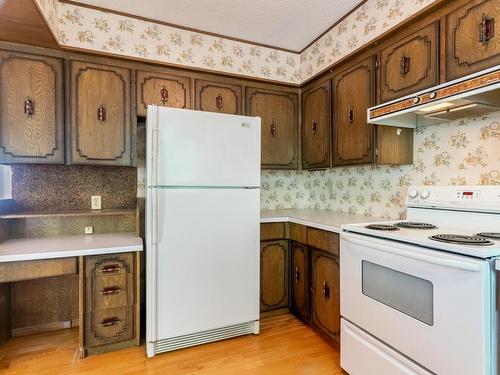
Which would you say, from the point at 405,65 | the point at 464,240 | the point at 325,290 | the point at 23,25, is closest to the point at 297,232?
the point at 325,290

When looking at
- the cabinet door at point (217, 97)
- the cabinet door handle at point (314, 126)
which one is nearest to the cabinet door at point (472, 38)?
the cabinet door handle at point (314, 126)

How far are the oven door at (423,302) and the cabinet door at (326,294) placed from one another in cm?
30

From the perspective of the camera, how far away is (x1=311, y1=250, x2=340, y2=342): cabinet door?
78.2 inches

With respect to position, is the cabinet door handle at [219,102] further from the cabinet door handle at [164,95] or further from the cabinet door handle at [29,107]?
the cabinet door handle at [29,107]

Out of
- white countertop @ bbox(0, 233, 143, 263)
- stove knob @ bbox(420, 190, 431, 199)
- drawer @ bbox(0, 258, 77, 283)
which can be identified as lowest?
drawer @ bbox(0, 258, 77, 283)

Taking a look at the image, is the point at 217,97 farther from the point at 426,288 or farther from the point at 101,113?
the point at 426,288

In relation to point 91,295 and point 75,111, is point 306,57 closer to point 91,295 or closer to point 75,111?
point 75,111

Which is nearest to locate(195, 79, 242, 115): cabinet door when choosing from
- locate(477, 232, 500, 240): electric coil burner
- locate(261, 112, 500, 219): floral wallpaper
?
locate(261, 112, 500, 219): floral wallpaper

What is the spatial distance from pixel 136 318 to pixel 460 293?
1.94 meters

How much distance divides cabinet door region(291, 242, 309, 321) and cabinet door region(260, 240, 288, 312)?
0.08 m

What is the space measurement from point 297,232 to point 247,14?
1.82m

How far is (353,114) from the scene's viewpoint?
7.38 ft

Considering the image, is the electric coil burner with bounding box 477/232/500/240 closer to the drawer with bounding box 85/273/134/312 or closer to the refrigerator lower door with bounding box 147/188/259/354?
the refrigerator lower door with bounding box 147/188/259/354

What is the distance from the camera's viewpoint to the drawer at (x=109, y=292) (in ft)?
6.41
